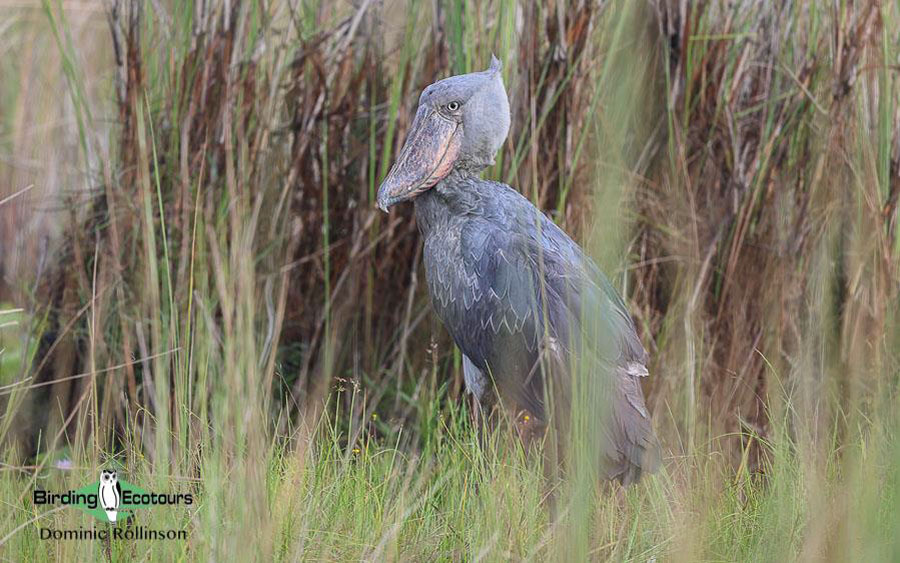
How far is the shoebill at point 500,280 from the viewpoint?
205cm

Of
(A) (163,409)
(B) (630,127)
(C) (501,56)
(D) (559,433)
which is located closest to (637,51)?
(B) (630,127)

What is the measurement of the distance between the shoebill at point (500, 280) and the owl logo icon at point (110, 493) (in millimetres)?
744

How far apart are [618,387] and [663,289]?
888mm

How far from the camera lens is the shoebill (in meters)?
2.05

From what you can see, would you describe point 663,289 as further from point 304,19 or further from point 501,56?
point 304,19

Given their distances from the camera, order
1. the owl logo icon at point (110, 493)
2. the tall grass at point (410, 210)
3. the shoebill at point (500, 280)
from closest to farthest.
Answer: the owl logo icon at point (110, 493), the shoebill at point (500, 280), the tall grass at point (410, 210)

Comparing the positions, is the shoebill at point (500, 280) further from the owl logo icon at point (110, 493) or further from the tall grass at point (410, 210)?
the owl logo icon at point (110, 493)

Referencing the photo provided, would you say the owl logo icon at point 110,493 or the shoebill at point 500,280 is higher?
the shoebill at point 500,280

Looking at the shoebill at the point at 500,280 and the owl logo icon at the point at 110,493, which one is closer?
the owl logo icon at the point at 110,493

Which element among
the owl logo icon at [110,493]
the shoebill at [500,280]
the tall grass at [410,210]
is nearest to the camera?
the owl logo icon at [110,493]

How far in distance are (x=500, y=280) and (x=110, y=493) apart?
2.90 ft

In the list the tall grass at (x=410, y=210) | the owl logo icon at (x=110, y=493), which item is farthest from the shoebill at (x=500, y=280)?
the owl logo icon at (x=110, y=493)

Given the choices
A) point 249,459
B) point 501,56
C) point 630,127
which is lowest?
point 249,459

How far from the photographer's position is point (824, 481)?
1.81 meters
